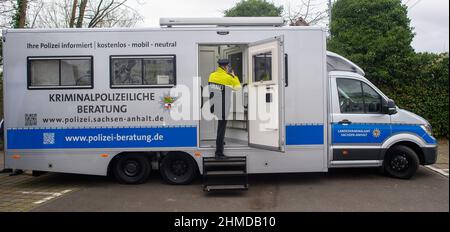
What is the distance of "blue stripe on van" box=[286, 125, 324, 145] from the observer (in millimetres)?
7625

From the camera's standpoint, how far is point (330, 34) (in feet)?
47.3

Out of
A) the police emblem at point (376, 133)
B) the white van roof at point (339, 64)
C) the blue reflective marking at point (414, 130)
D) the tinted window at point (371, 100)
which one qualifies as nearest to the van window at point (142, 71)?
the white van roof at point (339, 64)

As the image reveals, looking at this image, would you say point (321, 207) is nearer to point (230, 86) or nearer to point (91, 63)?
point (230, 86)

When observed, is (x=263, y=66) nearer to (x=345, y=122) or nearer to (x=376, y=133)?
(x=345, y=122)

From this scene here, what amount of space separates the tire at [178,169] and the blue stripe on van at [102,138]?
31 cm

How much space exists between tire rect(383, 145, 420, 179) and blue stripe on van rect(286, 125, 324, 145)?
5.28 ft

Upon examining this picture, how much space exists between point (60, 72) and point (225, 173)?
356 centimetres

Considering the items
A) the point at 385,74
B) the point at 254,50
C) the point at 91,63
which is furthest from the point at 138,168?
the point at 385,74

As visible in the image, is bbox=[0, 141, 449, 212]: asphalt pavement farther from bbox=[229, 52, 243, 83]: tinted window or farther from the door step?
bbox=[229, 52, 243, 83]: tinted window

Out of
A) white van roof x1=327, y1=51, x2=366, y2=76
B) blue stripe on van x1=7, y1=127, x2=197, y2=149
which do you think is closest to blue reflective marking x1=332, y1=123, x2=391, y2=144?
white van roof x1=327, y1=51, x2=366, y2=76

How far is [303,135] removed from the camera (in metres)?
7.63

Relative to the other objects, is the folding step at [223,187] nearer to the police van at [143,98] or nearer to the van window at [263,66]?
the police van at [143,98]

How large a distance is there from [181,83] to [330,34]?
850cm

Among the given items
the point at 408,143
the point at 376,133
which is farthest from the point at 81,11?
the point at 408,143
